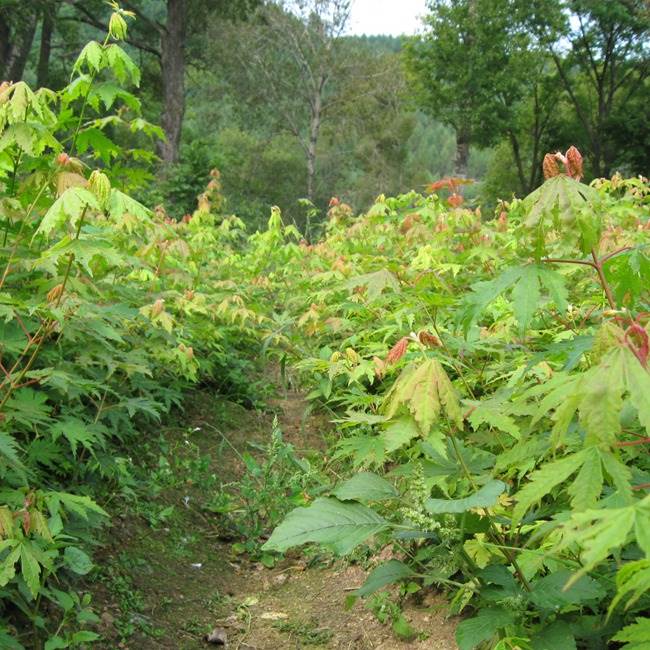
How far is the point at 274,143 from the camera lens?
33.9 metres

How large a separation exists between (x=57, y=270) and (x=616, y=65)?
89.1ft

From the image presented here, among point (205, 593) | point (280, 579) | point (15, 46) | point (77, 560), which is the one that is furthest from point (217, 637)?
point (15, 46)

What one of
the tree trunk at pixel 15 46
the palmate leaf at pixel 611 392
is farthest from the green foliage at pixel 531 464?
the tree trunk at pixel 15 46

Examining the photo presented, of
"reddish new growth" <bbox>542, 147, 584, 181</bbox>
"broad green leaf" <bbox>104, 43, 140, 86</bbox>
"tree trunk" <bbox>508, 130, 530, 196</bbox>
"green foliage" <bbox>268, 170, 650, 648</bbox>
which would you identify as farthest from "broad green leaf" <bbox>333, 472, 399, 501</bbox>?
"tree trunk" <bbox>508, 130, 530, 196</bbox>

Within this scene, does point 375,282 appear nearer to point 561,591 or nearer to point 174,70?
point 561,591

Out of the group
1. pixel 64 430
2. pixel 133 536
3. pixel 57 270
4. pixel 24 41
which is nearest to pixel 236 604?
pixel 133 536

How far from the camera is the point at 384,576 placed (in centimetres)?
203

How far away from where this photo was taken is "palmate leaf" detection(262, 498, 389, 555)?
1.67m

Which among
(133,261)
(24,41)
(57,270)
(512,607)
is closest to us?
(512,607)

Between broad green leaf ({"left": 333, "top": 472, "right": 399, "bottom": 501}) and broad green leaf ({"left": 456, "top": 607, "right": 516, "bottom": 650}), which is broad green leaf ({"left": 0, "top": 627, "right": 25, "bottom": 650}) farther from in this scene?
broad green leaf ({"left": 456, "top": 607, "right": 516, "bottom": 650})

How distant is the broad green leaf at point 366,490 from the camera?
6.22 feet

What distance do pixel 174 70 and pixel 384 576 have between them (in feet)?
67.8

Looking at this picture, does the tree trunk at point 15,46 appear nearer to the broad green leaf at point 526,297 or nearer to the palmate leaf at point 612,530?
the broad green leaf at point 526,297

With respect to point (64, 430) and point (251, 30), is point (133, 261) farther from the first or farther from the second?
point (251, 30)
